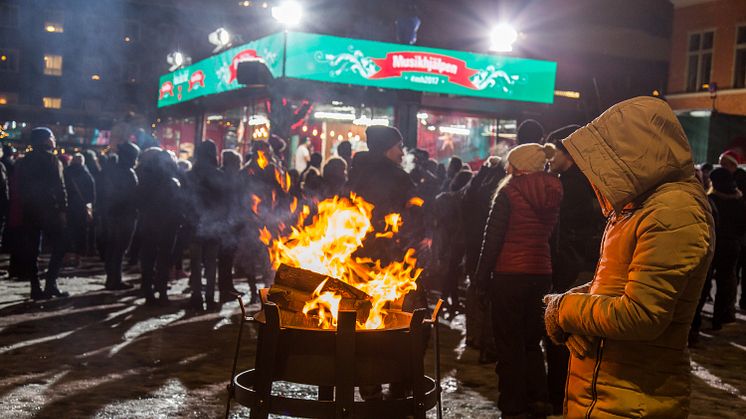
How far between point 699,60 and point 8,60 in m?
49.5

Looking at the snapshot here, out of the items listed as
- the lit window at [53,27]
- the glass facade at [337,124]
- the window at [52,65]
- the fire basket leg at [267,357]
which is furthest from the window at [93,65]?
the fire basket leg at [267,357]

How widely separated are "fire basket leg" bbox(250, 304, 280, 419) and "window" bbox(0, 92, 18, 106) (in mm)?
60744

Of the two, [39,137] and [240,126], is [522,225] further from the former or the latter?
[240,126]

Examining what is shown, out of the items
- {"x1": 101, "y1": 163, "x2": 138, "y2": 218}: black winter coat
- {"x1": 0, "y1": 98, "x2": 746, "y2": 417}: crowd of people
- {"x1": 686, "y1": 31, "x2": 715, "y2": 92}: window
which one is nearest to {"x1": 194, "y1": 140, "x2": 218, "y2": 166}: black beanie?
{"x1": 0, "y1": 98, "x2": 746, "y2": 417}: crowd of people

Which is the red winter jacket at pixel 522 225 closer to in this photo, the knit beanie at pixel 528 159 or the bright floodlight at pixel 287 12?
the knit beanie at pixel 528 159

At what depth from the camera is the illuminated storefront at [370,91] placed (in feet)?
49.2

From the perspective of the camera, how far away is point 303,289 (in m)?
Result: 4.51

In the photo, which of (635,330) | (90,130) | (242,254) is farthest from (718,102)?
(90,130)

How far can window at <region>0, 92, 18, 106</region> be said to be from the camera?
191 feet

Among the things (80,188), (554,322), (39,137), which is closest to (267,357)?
(554,322)

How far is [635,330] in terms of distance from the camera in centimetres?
261

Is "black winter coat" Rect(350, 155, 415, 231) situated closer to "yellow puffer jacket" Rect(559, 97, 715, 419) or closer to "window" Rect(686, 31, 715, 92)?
"yellow puffer jacket" Rect(559, 97, 715, 419)

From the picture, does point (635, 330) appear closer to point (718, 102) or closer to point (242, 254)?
point (242, 254)

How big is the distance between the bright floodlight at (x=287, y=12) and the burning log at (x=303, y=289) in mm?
10480
